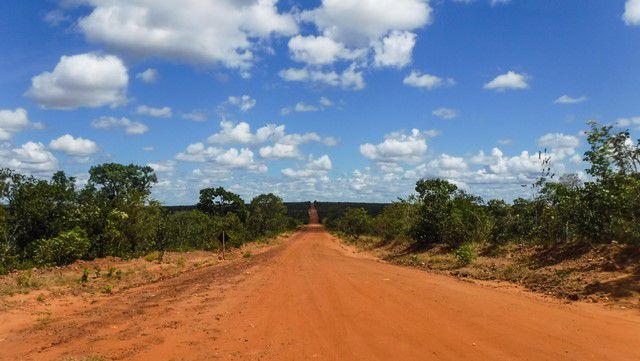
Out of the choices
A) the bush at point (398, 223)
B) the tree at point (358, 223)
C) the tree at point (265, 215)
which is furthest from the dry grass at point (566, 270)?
the tree at point (265, 215)

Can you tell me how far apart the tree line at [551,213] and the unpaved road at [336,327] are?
5.04 meters

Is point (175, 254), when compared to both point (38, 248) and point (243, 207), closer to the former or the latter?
point (38, 248)

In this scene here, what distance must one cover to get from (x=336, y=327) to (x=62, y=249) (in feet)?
60.2

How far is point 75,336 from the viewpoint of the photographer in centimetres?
1001

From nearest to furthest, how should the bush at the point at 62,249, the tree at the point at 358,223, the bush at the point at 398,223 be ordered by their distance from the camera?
the bush at the point at 62,249 < the bush at the point at 398,223 < the tree at the point at 358,223

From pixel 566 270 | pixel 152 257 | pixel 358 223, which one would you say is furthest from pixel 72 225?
pixel 358 223

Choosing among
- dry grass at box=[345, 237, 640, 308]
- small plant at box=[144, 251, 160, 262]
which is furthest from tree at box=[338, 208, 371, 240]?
dry grass at box=[345, 237, 640, 308]

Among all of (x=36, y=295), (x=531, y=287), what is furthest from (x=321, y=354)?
(x=36, y=295)

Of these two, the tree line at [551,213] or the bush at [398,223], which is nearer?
the tree line at [551,213]

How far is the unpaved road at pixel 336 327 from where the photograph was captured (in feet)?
26.5

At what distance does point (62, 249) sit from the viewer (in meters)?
23.0

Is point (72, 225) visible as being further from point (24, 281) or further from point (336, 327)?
point (336, 327)

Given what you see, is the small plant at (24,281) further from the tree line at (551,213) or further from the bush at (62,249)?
the tree line at (551,213)

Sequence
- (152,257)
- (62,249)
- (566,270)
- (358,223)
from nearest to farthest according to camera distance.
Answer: (566,270) < (62,249) < (152,257) < (358,223)
